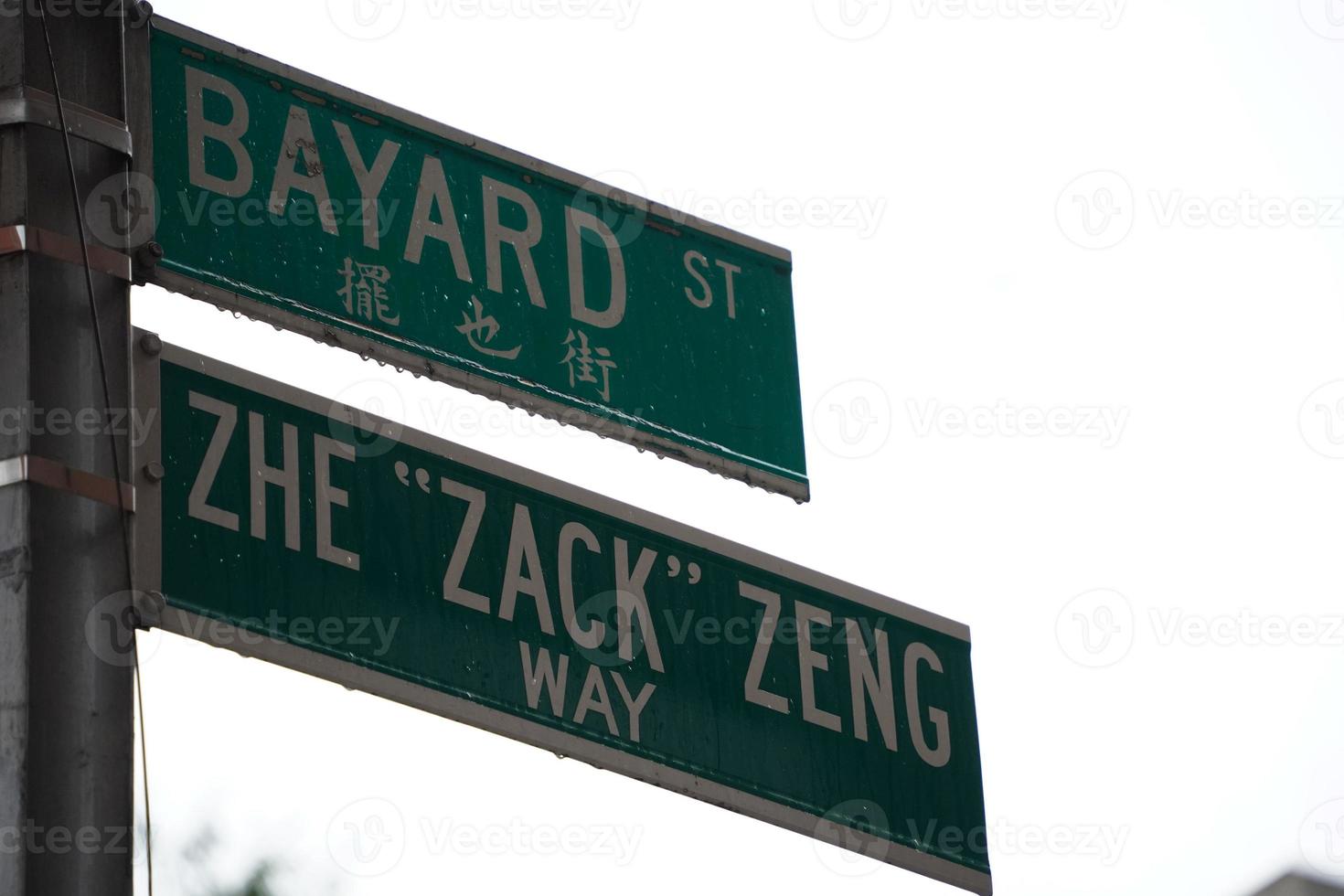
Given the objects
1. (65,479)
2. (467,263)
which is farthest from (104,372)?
(467,263)

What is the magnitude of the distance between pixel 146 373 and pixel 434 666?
0.64 m

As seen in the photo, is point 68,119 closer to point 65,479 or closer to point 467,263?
point 65,479

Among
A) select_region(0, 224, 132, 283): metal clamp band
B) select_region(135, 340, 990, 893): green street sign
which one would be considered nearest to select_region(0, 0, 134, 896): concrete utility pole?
select_region(0, 224, 132, 283): metal clamp band

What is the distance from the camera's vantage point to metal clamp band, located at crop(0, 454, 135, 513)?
2664 mm

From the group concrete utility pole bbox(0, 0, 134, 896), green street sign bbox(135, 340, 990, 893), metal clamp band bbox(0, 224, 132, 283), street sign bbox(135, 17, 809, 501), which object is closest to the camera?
concrete utility pole bbox(0, 0, 134, 896)

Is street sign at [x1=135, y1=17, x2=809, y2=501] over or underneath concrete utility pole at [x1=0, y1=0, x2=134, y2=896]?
over

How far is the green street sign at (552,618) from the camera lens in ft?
9.93

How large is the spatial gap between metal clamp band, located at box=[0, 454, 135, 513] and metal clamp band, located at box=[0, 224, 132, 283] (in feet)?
1.08

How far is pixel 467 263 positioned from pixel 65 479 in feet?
3.25

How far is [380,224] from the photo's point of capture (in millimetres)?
3422

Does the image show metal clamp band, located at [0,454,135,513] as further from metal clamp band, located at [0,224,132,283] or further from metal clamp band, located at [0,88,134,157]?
metal clamp band, located at [0,88,134,157]

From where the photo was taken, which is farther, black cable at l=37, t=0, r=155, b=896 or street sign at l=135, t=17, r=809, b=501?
street sign at l=135, t=17, r=809, b=501

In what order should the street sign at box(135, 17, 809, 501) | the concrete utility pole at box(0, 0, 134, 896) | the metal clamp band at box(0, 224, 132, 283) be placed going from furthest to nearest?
1. the street sign at box(135, 17, 809, 501)
2. the metal clamp band at box(0, 224, 132, 283)
3. the concrete utility pole at box(0, 0, 134, 896)

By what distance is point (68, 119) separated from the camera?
2959 mm
